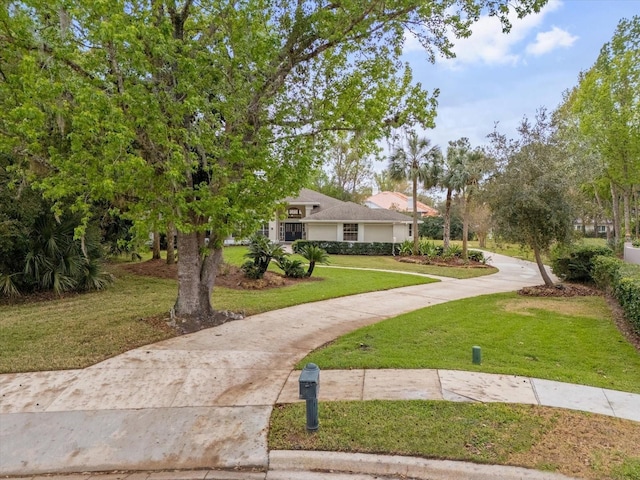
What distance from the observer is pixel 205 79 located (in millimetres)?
6852

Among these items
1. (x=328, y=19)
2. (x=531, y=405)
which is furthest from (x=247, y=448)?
(x=328, y=19)

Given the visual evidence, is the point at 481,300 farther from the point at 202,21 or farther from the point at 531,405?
the point at 202,21

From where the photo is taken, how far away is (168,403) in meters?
4.94

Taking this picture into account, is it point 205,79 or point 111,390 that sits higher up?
point 205,79

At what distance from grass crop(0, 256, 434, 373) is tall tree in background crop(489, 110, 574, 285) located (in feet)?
14.3

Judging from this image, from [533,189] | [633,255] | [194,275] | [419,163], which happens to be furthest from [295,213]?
[194,275]

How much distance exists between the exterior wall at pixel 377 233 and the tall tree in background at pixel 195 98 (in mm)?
21789

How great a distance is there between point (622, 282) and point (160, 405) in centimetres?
944

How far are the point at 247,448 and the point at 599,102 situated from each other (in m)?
24.0

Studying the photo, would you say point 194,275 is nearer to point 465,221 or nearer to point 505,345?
point 505,345

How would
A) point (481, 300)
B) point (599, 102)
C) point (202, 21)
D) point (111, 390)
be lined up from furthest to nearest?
point (599, 102)
point (481, 300)
point (202, 21)
point (111, 390)

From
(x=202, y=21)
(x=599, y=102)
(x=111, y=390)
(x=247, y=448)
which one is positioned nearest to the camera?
(x=247, y=448)

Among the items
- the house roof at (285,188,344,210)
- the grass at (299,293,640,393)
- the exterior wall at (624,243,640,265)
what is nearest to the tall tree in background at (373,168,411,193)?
the house roof at (285,188,344,210)

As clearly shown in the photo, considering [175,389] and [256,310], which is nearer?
[175,389]
